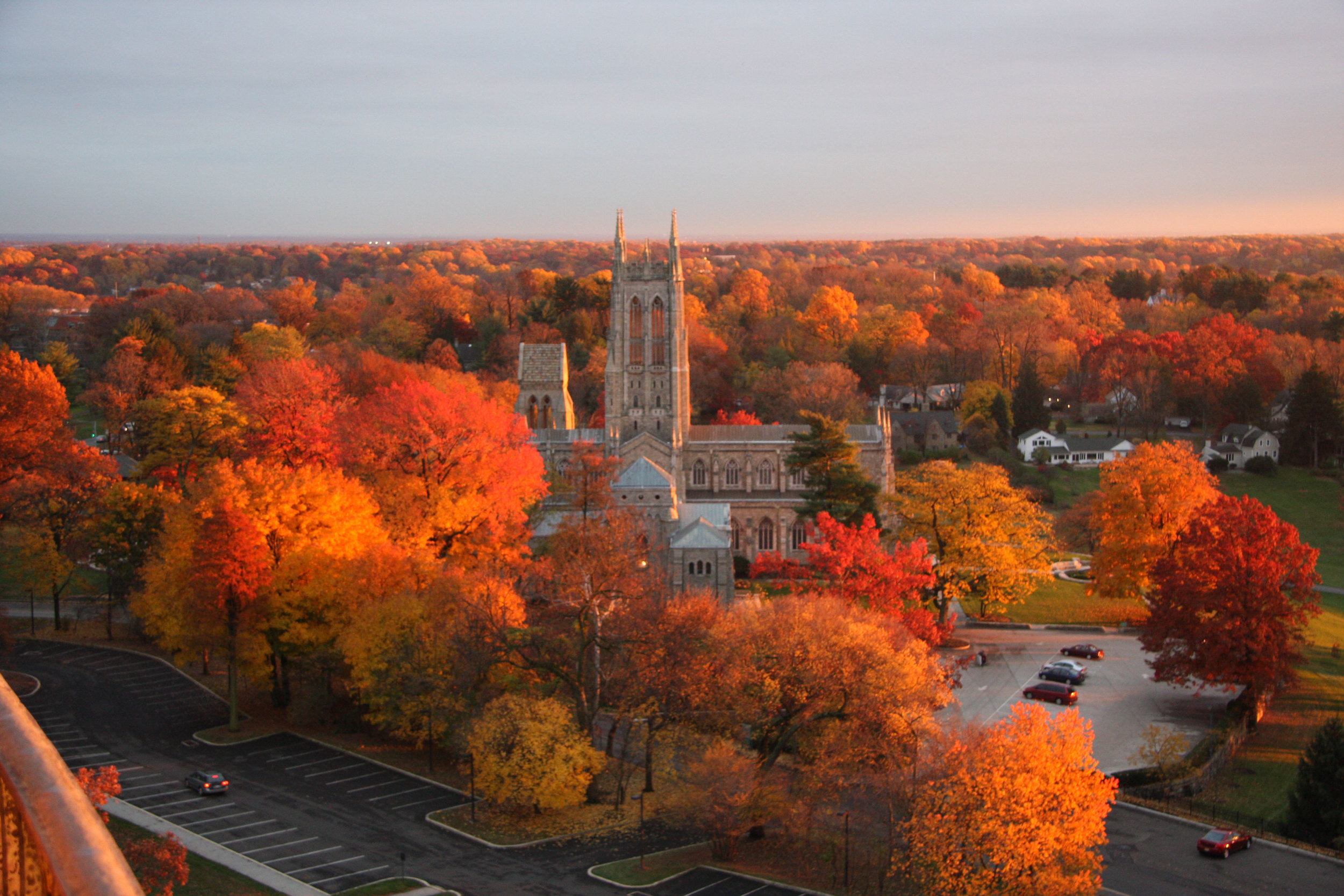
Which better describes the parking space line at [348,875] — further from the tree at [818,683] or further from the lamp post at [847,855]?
the lamp post at [847,855]

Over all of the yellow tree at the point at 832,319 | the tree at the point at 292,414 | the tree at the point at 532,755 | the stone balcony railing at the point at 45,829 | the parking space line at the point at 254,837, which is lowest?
the parking space line at the point at 254,837

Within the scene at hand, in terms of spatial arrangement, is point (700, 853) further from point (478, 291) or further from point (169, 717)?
point (478, 291)

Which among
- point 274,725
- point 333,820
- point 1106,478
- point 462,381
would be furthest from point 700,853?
point 462,381

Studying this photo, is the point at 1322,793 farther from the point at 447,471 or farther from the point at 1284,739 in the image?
the point at 447,471

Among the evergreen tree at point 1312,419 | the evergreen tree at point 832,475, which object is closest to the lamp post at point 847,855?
the evergreen tree at point 832,475

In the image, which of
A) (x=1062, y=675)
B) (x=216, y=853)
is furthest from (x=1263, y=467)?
(x=216, y=853)

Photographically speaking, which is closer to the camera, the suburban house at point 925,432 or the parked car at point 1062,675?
the parked car at point 1062,675

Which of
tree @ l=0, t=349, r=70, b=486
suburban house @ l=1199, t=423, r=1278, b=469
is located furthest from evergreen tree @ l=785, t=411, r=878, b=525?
suburban house @ l=1199, t=423, r=1278, b=469
